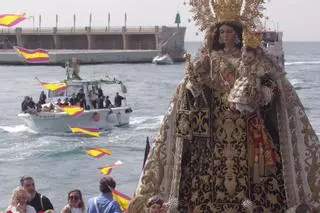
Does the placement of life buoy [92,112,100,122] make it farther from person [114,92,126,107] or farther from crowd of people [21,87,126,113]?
person [114,92,126,107]

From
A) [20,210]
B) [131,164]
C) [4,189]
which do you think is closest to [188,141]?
[20,210]

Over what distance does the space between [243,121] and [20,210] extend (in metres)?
2.00

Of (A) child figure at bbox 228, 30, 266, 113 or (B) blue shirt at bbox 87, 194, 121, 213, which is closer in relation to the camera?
(A) child figure at bbox 228, 30, 266, 113

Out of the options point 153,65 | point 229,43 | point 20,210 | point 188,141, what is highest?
point 229,43

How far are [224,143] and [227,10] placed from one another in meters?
0.89

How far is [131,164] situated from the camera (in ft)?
100

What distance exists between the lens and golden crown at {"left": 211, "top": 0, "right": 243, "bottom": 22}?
5867mm

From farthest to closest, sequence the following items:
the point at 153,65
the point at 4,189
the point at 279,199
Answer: the point at 153,65
the point at 4,189
the point at 279,199

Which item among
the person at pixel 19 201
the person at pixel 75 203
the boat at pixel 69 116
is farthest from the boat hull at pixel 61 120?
the person at pixel 19 201

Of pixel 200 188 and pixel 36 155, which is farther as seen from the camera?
pixel 36 155

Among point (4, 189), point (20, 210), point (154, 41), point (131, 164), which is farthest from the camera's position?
point (154, 41)

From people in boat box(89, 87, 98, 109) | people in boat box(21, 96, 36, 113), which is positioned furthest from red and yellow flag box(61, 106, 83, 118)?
people in boat box(89, 87, 98, 109)

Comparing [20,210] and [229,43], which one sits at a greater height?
[229,43]

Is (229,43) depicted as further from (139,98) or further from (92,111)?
(139,98)
